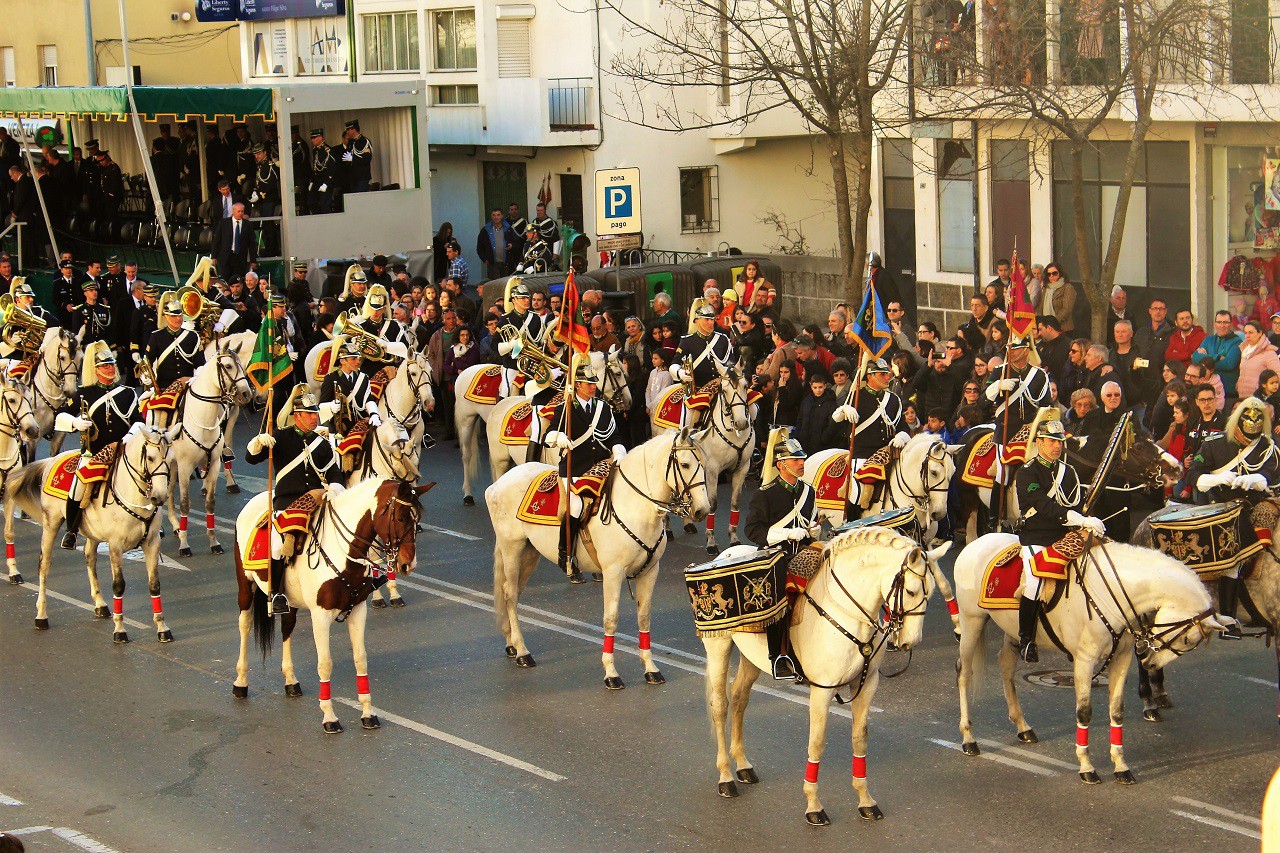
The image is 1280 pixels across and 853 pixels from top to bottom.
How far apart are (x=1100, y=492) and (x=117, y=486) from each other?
340 inches

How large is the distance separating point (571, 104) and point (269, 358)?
22619 mm

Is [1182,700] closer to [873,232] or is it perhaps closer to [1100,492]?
[1100,492]

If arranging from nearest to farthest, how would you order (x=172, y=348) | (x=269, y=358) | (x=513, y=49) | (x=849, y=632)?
(x=849, y=632) → (x=269, y=358) → (x=172, y=348) → (x=513, y=49)

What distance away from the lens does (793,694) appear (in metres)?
13.9

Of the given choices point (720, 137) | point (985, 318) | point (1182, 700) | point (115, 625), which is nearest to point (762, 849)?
point (1182, 700)

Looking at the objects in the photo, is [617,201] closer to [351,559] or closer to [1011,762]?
[351,559]

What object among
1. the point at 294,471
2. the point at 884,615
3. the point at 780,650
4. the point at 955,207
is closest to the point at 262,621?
the point at 294,471

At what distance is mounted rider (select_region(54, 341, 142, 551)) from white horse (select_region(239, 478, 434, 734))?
2.86 metres

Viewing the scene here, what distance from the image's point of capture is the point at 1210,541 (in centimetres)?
1261

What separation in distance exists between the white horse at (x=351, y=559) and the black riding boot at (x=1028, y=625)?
442 centimetres

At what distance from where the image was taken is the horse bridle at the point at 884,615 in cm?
1070

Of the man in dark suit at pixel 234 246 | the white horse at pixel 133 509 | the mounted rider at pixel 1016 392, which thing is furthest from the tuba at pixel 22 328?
the mounted rider at pixel 1016 392

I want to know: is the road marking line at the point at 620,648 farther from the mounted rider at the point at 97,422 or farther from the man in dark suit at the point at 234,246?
the man in dark suit at the point at 234,246

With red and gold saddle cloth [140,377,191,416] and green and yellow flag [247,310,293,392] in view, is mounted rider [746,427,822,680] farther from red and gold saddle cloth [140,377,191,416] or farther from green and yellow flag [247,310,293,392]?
red and gold saddle cloth [140,377,191,416]
